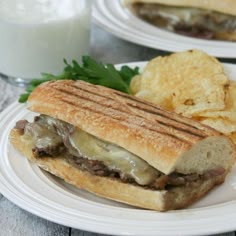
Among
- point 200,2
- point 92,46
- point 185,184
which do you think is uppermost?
point 185,184

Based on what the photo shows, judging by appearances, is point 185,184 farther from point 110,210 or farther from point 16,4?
point 16,4

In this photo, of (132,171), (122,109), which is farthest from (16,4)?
(132,171)

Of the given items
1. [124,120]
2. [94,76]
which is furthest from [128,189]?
[94,76]

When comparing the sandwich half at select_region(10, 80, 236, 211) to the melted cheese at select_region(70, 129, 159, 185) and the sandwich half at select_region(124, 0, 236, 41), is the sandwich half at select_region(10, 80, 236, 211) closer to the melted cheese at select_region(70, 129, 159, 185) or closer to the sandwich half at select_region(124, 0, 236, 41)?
the melted cheese at select_region(70, 129, 159, 185)

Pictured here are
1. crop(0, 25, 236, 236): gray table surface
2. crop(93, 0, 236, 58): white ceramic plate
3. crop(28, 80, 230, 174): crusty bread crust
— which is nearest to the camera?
crop(28, 80, 230, 174): crusty bread crust

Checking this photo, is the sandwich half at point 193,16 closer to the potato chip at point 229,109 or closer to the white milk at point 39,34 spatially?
the white milk at point 39,34

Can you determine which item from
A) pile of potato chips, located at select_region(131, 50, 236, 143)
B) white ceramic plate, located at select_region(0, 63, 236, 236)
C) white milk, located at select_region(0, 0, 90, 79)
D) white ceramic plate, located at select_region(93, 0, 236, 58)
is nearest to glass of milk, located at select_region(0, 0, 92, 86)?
white milk, located at select_region(0, 0, 90, 79)

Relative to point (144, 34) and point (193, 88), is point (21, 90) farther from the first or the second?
point (193, 88)
